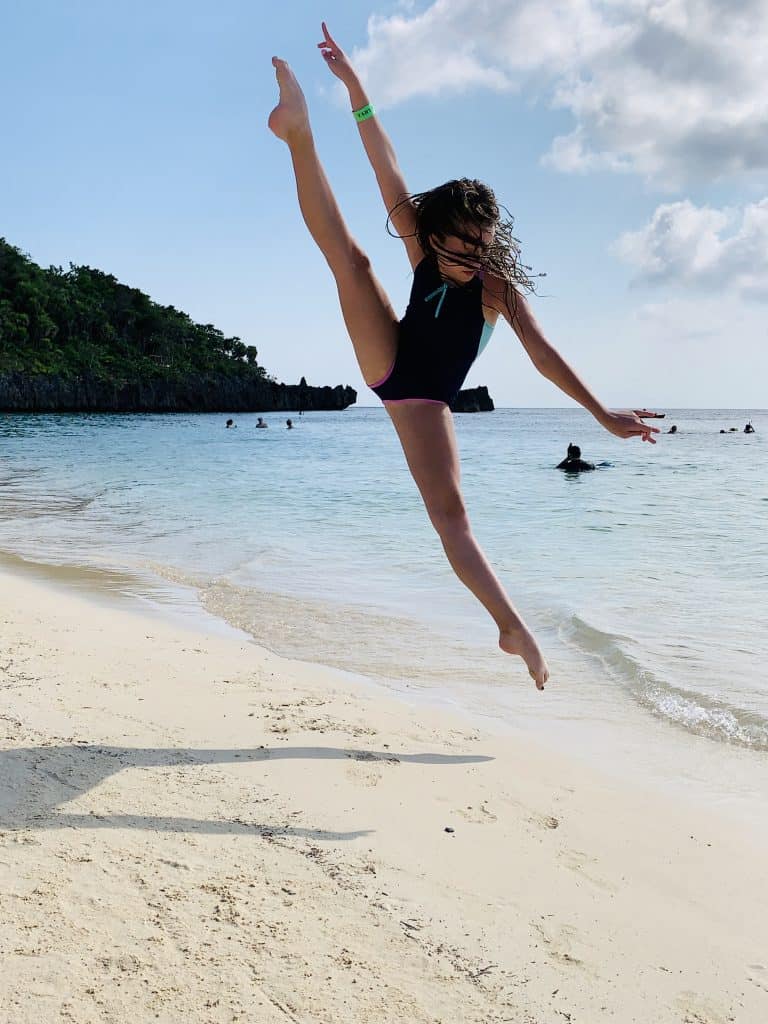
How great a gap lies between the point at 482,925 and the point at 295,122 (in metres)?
2.55

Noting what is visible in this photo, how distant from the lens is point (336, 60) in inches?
132

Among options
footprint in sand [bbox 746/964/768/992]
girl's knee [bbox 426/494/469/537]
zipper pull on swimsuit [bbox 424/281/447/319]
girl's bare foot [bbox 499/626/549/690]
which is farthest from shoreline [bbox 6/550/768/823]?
zipper pull on swimsuit [bbox 424/281/447/319]

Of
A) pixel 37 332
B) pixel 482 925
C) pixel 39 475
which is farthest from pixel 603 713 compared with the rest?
pixel 37 332

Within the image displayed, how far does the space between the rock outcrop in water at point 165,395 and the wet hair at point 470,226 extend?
7373 centimetres

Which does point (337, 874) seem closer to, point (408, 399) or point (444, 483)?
point (444, 483)

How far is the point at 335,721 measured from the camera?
13.3ft

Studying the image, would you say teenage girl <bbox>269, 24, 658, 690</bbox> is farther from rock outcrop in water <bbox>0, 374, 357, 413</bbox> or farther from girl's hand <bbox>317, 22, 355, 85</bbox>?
rock outcrop in water <bbox>0, 374, 357, 413</bbox>

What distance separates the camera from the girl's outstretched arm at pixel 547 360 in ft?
9.92

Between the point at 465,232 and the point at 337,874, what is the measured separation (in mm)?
2091

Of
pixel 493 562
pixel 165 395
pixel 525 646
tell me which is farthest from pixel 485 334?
pixel 165 395

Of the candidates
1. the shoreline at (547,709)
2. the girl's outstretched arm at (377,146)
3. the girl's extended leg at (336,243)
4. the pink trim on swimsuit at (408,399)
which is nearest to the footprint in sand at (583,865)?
the shoreline at (547,709)

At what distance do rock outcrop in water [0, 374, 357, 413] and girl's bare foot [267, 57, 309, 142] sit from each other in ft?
241

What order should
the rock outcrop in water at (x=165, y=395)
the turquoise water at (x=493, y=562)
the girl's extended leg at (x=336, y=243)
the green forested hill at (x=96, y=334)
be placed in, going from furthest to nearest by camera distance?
the green forested hill at (x=96, y=334)
the rock outcrop in water at (x=165, y=395)
the turquoise water at (x=493, y=562)
the girl's extended leg at (x=336, y=243)

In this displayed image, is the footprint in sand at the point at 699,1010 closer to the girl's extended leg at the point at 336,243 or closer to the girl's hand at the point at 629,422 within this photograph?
the girl's hand at the point at 629,422
